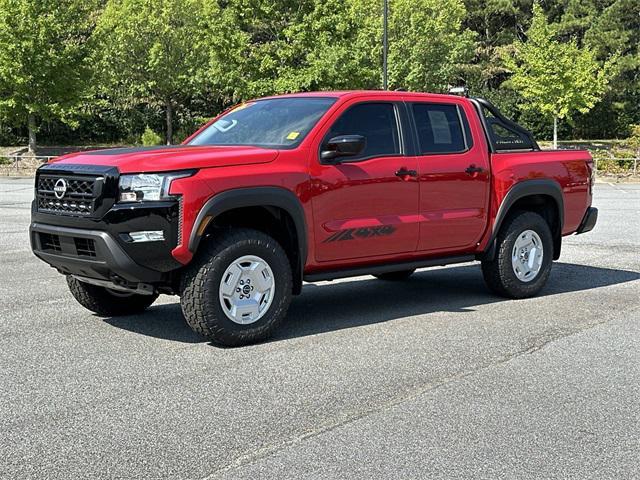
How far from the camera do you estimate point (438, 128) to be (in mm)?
7828

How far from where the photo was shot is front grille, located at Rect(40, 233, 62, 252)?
6367mm

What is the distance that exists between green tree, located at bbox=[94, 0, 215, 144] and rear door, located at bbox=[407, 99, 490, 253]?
39.4m

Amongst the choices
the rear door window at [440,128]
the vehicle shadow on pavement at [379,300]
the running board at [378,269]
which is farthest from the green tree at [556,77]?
the running board at [378,269]

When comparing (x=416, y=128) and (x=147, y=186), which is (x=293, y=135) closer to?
(x=416, y=128)

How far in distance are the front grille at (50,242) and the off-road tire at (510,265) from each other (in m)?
3.98

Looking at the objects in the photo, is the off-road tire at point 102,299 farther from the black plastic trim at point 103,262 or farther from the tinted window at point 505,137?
the tinted window at point 505,137

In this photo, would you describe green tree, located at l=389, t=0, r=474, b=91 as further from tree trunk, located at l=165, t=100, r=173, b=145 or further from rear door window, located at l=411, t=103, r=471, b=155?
rear door window, located at l=411, t=103, r=471, b=155

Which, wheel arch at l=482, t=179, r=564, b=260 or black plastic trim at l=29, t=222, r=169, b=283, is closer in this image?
black plastic trim at l=29, t=222, r=169, b=283

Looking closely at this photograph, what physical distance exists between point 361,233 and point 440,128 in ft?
4.93

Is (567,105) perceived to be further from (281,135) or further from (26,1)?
(281,135)

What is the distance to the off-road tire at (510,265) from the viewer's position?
8.17m

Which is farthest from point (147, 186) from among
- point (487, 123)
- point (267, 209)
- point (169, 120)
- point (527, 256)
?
point (169, 120)

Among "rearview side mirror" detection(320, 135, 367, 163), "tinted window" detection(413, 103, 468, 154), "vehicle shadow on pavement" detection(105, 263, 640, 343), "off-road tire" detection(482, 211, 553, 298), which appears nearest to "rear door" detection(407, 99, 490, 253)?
"tinted window" detection(413, 103, 468, 154)

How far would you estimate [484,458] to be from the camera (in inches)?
163
